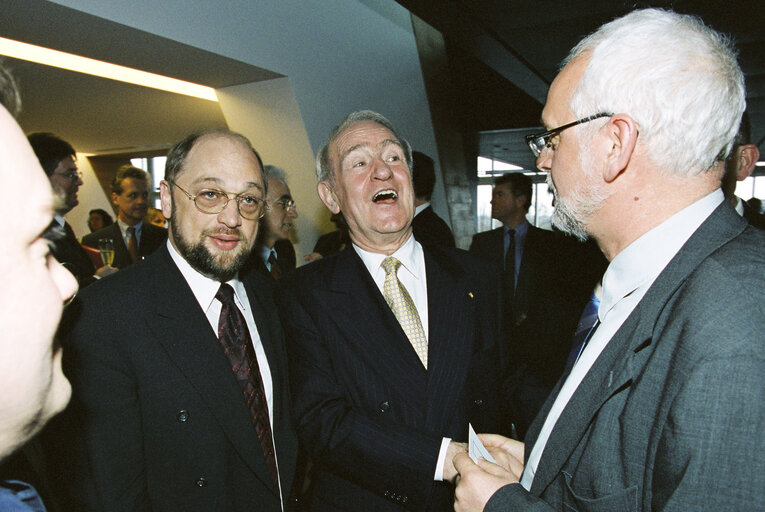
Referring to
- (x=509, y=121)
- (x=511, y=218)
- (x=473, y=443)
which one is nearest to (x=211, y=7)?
(x=511, y=218)

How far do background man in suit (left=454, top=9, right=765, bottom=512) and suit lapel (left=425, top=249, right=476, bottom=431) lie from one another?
0.33 metres

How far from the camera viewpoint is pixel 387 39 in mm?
6262

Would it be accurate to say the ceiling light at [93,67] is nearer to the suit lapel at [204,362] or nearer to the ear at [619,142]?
the suit lapel at [204,362]

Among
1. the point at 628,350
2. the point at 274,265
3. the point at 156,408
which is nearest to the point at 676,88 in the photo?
the point at 628,350

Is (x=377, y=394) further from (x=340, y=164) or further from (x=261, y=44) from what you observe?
(x=261, y=44)

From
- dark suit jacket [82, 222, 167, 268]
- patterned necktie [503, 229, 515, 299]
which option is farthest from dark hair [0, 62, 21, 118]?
patterned necktie [503, 229, 515, 299]

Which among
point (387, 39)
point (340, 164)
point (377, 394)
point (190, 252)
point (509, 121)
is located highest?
point (387, 39)

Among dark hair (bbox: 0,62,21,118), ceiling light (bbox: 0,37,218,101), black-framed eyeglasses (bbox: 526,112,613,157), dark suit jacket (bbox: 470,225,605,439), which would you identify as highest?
ceiling light (bbox: 0,37,218,101)

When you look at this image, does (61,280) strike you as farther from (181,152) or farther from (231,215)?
(181,152)

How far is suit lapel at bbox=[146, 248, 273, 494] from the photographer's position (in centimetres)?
135

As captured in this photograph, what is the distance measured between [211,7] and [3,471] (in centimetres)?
419

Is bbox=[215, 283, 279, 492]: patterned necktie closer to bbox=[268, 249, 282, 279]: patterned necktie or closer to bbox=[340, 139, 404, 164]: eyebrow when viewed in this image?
bbox=[340, 139, 404, 164]: eyebrow

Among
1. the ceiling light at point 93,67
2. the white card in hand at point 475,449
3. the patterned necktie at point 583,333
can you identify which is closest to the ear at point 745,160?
the patterned necktie at point 583,333

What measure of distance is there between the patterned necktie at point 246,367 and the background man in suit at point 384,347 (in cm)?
11
